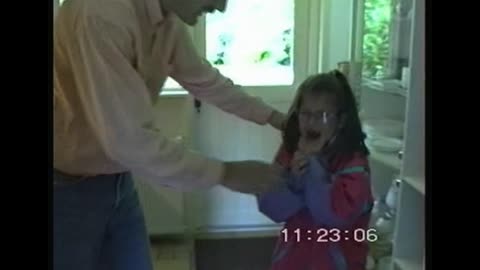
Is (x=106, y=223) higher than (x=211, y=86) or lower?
lower

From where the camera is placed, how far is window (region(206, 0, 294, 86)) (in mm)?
654

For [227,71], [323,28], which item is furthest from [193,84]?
[323,28]

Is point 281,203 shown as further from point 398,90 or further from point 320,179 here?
point 398,90

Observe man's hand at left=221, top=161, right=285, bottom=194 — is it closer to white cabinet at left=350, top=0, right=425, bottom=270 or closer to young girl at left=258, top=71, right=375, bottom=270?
young girl at left=258, top=71, right=375, bottom=270

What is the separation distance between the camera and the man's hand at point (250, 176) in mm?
632

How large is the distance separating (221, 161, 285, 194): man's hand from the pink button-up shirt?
1 cm

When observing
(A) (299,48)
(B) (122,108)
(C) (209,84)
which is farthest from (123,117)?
(A) (299,48)

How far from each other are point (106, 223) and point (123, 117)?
20cm

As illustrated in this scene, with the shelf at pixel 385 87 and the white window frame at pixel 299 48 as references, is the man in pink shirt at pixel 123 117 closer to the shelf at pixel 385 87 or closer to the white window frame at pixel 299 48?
the white window frame at pixel 299 48

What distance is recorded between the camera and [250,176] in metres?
0.63

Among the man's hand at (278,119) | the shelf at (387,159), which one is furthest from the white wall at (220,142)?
the shelf at (387,159)

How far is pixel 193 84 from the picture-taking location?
0.69m

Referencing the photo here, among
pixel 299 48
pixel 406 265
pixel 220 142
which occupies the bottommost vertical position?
pixel 406 265

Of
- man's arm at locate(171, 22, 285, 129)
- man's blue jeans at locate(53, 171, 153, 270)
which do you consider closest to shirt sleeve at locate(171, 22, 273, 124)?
man's arm at locate(171, 22, 285, 129)
